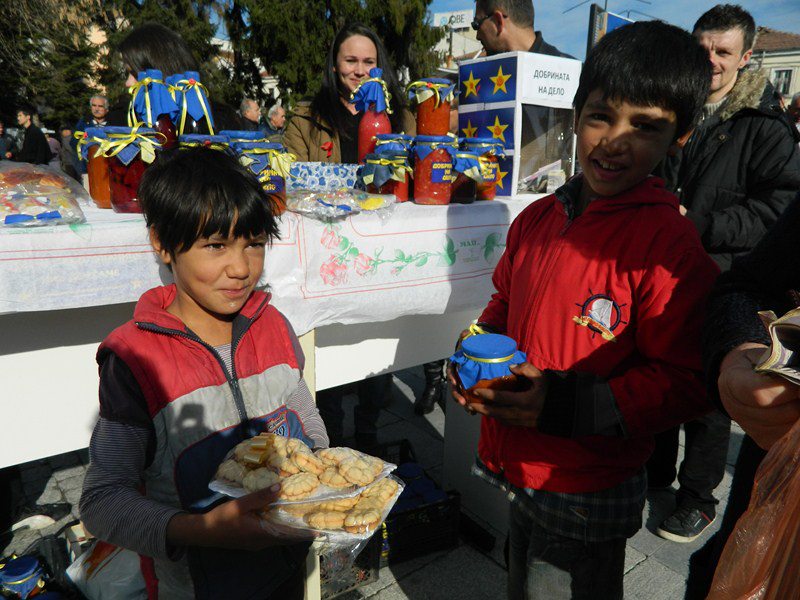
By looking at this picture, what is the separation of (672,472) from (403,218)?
2159mm

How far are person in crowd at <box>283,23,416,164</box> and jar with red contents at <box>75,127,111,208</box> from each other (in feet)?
3.73

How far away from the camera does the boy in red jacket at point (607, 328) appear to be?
109cm

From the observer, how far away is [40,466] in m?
3.15

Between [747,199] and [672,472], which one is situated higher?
[747,199]

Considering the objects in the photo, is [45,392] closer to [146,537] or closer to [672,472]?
[146,537]

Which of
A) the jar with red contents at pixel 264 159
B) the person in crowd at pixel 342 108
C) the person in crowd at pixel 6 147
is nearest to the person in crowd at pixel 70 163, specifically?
the jar with red contents at pixel 264 159

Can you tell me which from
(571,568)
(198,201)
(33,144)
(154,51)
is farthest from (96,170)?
(33,144)

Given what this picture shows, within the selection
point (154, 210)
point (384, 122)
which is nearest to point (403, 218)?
point (384, 122)

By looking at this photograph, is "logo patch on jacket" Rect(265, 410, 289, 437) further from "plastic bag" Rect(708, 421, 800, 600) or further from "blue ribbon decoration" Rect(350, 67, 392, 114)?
"blue ribbon decoration" Rect(350, 67, 392, 114)

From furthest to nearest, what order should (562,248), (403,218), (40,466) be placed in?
(40,466) → (403,218) → (562,248)

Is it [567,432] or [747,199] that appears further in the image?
[747,199]

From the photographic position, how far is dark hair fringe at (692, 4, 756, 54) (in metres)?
2.41

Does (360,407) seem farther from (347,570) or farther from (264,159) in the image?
(264,159)

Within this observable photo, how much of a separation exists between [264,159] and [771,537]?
1.48 m
